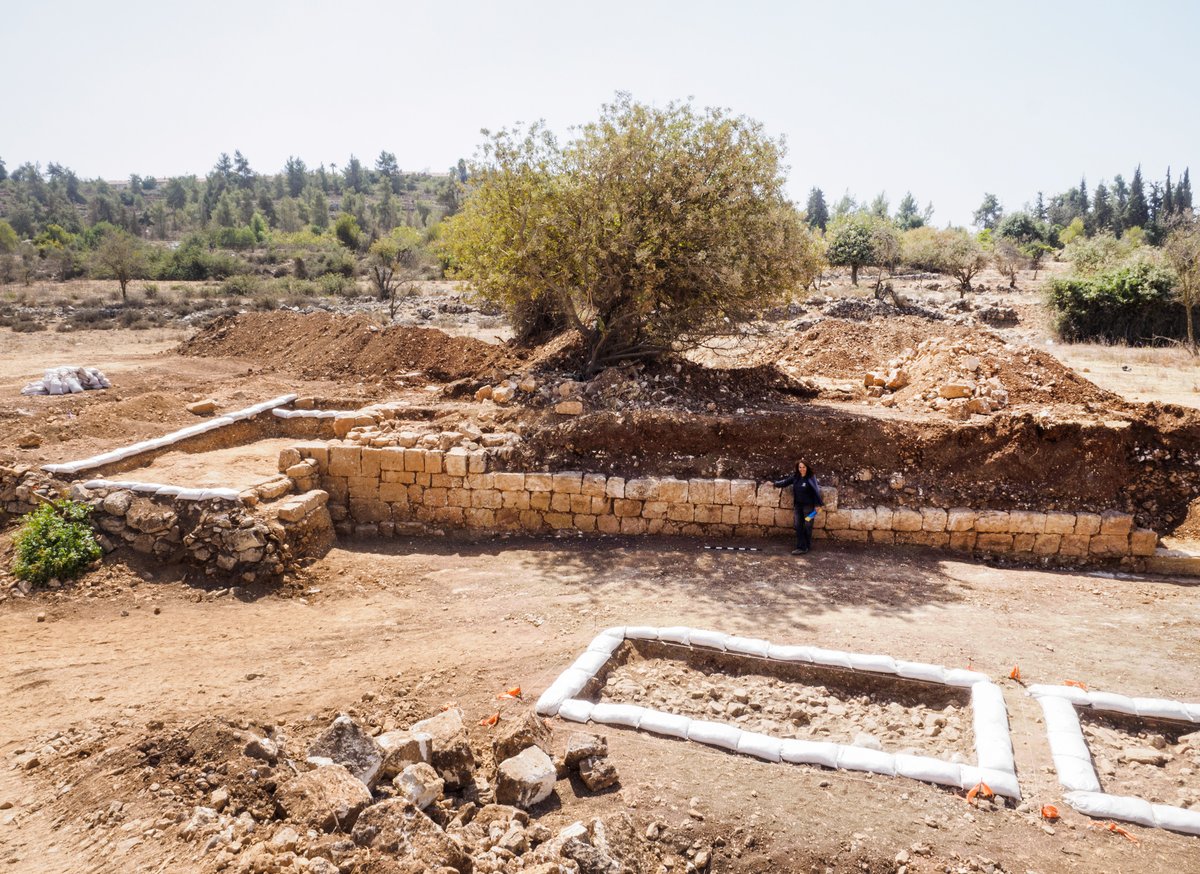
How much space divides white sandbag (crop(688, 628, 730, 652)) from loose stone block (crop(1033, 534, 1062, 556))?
4.69m

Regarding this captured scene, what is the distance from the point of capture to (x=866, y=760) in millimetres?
4645

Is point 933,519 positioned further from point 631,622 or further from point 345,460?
point 345,460

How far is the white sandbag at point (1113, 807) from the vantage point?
4.21 meters

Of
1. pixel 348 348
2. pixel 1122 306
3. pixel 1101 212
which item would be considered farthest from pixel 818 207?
pixel 348 348

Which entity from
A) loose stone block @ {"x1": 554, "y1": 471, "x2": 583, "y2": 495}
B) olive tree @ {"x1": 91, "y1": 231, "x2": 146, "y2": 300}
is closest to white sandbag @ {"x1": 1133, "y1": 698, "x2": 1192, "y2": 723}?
loose stone block @ {"x1": 554, "y1": 471, "x2": 583, "y2": 495}

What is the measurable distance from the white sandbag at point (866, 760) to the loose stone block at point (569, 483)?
4972 millimetres

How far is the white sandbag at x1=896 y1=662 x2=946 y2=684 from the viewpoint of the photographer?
565cm

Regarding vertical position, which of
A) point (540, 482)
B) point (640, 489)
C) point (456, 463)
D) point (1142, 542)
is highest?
point (456, 463)

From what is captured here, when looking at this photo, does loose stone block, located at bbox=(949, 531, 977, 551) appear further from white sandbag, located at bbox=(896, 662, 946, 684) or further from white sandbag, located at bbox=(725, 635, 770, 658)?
white sandbag, located at bbox=(725, 635, 770, 658)

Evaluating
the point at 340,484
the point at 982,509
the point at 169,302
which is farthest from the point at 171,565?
the point at 169,302

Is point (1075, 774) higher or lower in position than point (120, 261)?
lower

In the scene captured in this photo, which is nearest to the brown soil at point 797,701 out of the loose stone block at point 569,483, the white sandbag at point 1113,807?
the white sandbag at point 1113,807

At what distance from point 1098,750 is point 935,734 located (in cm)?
102

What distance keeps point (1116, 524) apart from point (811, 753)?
5.95 meters
